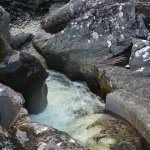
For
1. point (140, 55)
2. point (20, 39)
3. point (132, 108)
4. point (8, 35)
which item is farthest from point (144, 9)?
Result: point (132, 108)

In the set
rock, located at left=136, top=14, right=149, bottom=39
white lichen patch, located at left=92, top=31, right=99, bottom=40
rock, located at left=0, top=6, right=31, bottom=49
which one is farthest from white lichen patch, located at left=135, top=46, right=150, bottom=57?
rock, located at left=0, top=6, right=31, bottom=49

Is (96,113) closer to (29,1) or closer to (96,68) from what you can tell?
(96,68)

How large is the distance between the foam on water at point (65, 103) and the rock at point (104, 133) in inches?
23.4

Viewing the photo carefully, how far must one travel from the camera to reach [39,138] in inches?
259

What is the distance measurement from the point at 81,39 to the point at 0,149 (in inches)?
228

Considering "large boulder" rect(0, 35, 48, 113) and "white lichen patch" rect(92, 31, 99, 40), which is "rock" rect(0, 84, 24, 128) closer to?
"large boulder" rect(0, 35, 48, 113)

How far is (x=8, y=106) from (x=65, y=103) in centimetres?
299

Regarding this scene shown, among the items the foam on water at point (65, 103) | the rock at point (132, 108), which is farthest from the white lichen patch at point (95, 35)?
the rock at point (132, 108)

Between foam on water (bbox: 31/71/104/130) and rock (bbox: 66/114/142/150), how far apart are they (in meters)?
0.59

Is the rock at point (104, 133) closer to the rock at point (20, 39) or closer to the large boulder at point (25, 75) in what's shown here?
the large boulder at point (25, 75)

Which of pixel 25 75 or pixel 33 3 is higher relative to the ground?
pixel 25 75

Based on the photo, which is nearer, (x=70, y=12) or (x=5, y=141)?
(x=5, y=141)

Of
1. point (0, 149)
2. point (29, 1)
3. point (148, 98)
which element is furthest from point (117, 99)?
point (29, 1)

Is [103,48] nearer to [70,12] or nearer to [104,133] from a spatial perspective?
[70,12]
